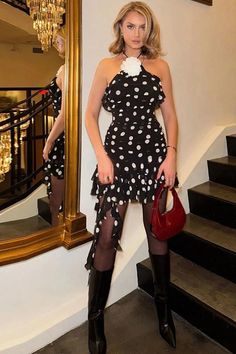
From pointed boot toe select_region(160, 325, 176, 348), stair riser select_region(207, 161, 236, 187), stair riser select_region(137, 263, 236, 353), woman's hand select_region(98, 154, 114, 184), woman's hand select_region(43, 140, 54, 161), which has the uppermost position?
woman's hand select_region(43, 140, 54, 161)

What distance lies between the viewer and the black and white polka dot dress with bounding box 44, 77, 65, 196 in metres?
1.47

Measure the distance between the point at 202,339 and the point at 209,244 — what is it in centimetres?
46

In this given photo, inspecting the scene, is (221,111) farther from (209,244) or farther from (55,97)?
(55,97)

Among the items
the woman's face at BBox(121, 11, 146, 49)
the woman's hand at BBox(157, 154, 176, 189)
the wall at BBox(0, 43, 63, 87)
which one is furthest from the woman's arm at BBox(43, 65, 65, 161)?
the woman's hand at BBox(157, 154, 176, 189)

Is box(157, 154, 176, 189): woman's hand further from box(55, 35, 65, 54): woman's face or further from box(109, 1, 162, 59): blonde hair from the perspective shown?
box(55, 35, 65, 54): woman's face

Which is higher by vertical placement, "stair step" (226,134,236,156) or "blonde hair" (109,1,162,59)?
"blonde hair" (109,1,162,59)

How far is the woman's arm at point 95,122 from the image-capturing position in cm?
137

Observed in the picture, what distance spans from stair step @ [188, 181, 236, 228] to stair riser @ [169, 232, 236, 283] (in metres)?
0.25

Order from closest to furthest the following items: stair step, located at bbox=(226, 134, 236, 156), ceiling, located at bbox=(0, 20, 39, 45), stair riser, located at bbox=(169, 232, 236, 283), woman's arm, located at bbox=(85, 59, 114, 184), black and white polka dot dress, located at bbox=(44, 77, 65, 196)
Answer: ceiling, located at bbox=(0, 20, 39, 45), woman's arm, located at bbox=(85, 59, 114, 184), black and white polka dot dress, located at bbox=(44, 77, 65, 196), stair riser, located at bbox=(169, 232, 236, 283), stair step, located at bbox=(226, 134, 236, 156)

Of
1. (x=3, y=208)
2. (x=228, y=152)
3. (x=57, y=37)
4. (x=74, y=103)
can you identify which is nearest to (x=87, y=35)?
(x=57, y=37)

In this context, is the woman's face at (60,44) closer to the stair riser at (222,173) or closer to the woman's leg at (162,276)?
the woman's leg at (162,276)

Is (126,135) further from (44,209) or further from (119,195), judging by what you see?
(44,209)

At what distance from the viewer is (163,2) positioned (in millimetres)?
1826

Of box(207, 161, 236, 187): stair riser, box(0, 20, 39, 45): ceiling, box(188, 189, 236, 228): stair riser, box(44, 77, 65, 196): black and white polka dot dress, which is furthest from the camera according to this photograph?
box(207, 161, 236, 187): stair riser
